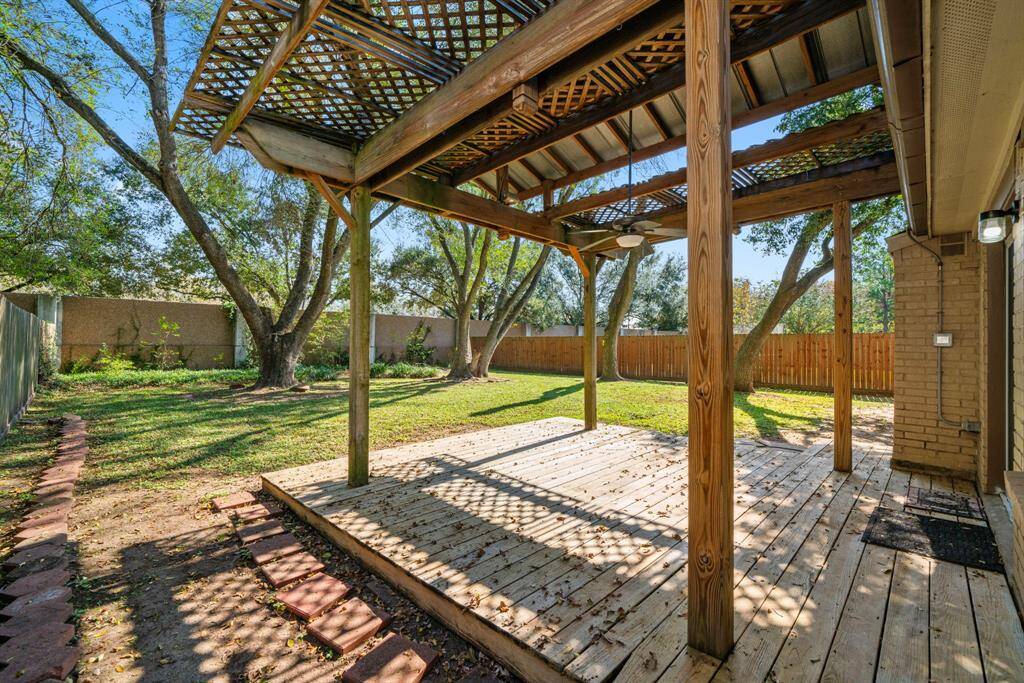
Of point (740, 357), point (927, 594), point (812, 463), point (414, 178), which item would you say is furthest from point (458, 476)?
point (740, 357)

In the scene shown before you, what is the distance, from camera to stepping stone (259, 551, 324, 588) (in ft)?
7.70

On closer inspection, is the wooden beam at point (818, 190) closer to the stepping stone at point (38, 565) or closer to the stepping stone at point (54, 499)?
the stepping stone at point (38, 565)

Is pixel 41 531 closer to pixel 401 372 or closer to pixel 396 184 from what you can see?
pixel 396 184

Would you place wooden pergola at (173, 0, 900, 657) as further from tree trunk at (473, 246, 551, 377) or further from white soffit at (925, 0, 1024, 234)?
tree trunk at (473, 246, 551, 377)

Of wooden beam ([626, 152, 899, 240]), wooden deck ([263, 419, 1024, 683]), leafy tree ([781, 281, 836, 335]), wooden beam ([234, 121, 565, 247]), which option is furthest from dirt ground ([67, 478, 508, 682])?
leafy tree ([781, 281, 836, 335])

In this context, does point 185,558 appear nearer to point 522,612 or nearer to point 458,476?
point 458,476

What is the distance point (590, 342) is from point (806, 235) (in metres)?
5.70

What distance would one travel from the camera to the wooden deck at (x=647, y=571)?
1.58m

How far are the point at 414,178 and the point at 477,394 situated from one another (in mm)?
6211

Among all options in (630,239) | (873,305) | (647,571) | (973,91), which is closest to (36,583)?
(647,571)

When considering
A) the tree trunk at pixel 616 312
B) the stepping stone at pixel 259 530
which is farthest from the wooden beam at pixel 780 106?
the tree trunk at pixel 616 312

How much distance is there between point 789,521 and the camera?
2787mm

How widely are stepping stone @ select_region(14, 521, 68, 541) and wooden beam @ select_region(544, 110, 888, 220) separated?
493cm

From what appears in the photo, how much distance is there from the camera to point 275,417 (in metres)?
6.61
